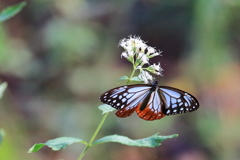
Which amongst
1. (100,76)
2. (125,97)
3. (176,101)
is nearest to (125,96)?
(125,97)

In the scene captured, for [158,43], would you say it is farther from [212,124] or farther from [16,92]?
[16,92]

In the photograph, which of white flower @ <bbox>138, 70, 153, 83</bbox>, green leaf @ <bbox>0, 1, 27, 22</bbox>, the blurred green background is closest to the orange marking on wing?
white flower @ <bbox>138, 70, 153, 83</bbox>

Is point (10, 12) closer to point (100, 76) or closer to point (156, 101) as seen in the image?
point (156, 101)

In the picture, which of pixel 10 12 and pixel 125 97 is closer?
pixel 10 12

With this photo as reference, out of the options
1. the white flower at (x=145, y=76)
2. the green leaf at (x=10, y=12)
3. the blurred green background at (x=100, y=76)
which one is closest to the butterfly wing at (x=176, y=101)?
the white flower at (x=145, y=76)

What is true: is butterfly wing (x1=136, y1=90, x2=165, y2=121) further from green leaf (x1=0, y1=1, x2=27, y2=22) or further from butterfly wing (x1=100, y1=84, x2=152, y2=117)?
green leaf (x1=0, y1=1, x2=27, y2=22)

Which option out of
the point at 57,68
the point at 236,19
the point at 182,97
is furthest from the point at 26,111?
the point at 182,97

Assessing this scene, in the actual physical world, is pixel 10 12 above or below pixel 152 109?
above

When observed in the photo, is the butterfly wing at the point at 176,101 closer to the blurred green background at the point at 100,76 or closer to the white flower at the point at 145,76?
the white flower at the point at 145,76
